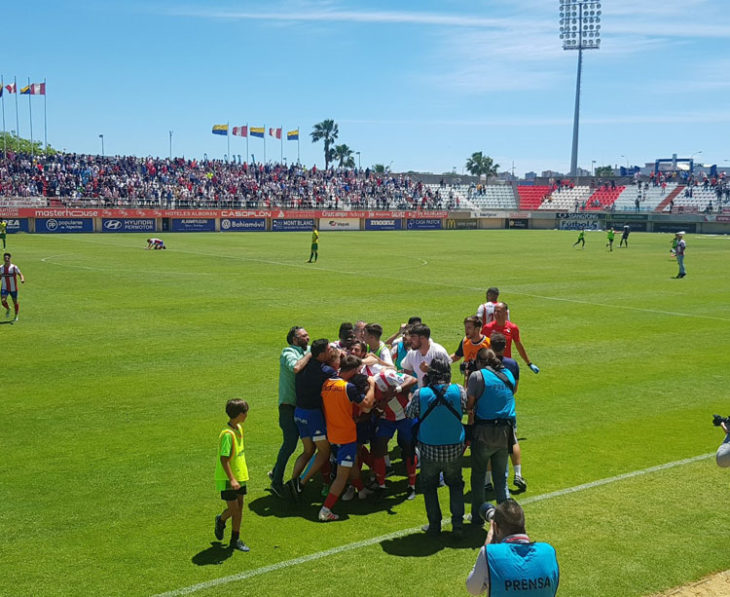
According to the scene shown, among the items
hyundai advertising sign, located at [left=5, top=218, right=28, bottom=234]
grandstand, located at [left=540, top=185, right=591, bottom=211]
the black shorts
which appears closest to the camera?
the black shorts

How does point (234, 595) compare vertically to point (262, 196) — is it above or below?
below

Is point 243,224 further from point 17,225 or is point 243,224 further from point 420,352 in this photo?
point 420,352

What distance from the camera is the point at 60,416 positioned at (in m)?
11.8

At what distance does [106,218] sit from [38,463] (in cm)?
5895

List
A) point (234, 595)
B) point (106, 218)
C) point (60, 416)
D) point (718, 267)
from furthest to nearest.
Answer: point (106, 218)
point (718, 267)
point (60, 416)
point (234, 595)

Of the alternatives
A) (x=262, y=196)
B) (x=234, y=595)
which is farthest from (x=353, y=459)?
(x=262, y=196)

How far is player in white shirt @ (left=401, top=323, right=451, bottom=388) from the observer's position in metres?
9.08

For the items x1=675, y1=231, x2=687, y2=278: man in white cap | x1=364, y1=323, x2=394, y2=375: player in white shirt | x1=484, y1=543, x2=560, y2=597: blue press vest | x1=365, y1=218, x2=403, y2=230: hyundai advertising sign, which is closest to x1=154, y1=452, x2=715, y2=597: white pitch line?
x1=364, y1=323, x2=394, y2=375: player in white shirt

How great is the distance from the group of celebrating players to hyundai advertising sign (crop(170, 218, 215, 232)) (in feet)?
204

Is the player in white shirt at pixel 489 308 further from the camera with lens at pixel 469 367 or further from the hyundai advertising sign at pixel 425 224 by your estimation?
the hyundai advertising sign at pixel 425 224

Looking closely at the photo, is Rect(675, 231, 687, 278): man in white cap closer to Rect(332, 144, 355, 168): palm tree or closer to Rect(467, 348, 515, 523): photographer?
Rect(467, 348, 515, 523): photographer

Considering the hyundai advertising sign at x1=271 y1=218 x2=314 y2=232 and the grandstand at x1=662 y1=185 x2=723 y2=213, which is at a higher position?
the grandstand at x1=662 y1=185 x2=723 y2=213

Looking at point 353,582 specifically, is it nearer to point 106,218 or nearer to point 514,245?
point 514,245

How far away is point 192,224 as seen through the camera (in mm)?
69625
